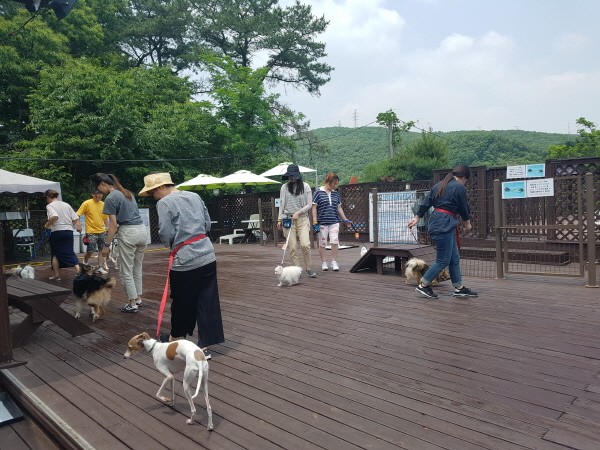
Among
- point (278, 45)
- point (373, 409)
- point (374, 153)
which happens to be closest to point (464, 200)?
point (373, 409)

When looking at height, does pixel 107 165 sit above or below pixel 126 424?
above

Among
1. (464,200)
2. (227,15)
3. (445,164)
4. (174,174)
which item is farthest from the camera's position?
(445,164)

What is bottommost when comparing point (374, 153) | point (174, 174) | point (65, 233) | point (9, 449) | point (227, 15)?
point (9, 449)

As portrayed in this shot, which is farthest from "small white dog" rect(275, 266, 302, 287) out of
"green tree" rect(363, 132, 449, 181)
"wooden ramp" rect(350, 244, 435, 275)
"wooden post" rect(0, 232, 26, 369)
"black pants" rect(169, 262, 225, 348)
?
"green tree" rect(363, 132, 449, 181)

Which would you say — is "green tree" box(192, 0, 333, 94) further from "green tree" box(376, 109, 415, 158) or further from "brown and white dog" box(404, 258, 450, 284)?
"brown and white dog" box(404, 258, 450, 284)

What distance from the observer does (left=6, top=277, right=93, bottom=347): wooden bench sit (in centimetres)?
396

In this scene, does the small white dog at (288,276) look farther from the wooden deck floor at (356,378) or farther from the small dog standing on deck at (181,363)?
the small dog standing on deck at (181,363)

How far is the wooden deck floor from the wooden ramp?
1335mm

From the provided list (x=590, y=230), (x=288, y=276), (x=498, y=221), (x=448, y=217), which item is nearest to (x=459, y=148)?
(x=498, y=221)

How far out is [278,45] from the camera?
2472 centimetres

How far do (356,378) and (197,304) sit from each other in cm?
133

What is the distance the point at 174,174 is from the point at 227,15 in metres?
11.0

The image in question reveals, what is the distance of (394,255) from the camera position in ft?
22.6

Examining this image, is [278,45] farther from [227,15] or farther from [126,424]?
[126,424]
